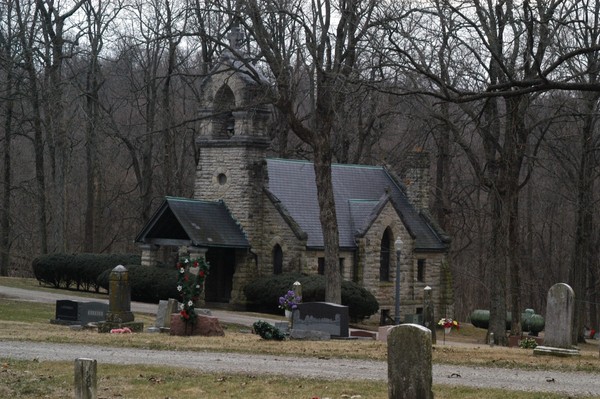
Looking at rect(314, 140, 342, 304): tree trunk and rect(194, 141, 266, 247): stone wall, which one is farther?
rect(194, 141, 266, 247): stone wall

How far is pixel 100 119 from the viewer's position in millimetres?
56219

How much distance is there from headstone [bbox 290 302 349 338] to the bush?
1503 centimetres

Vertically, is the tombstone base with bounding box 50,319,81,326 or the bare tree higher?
the bare tree

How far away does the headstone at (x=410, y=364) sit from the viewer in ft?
47.0

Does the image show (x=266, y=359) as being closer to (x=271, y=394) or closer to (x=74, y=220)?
(x=271, y=394)

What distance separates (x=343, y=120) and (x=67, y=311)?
20.3 m

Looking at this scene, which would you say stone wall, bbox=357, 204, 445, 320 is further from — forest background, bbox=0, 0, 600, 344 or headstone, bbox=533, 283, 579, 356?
headstone, bbox=533, 283, 579, 356

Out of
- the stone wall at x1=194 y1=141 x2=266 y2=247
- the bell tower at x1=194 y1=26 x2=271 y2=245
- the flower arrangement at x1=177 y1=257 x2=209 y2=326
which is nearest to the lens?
the flower arrangement at x1=177 y1=257 x2=209 y2=326

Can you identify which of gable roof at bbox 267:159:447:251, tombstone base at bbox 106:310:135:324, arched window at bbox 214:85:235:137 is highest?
arched window at bbox 214:85:235:137

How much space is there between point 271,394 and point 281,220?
98.3 ft

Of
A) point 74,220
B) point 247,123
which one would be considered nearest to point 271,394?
point 247,123

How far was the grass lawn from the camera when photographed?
56.2 feet

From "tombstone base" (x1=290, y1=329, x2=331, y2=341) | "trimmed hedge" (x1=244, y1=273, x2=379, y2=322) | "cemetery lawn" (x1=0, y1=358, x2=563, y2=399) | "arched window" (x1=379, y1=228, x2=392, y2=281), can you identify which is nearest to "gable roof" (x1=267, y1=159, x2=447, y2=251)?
"arched window" (x1=379, y1=228, x2=392, y2=281)

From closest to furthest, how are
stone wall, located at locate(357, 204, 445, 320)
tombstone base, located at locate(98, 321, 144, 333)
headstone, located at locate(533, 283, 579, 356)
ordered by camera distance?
headstone, located at locate(533, 283, 579, 356), tombstone base, located at locate(98, 321, 144, 333), stone wall, located at locate(357, 204, 445, 320)
